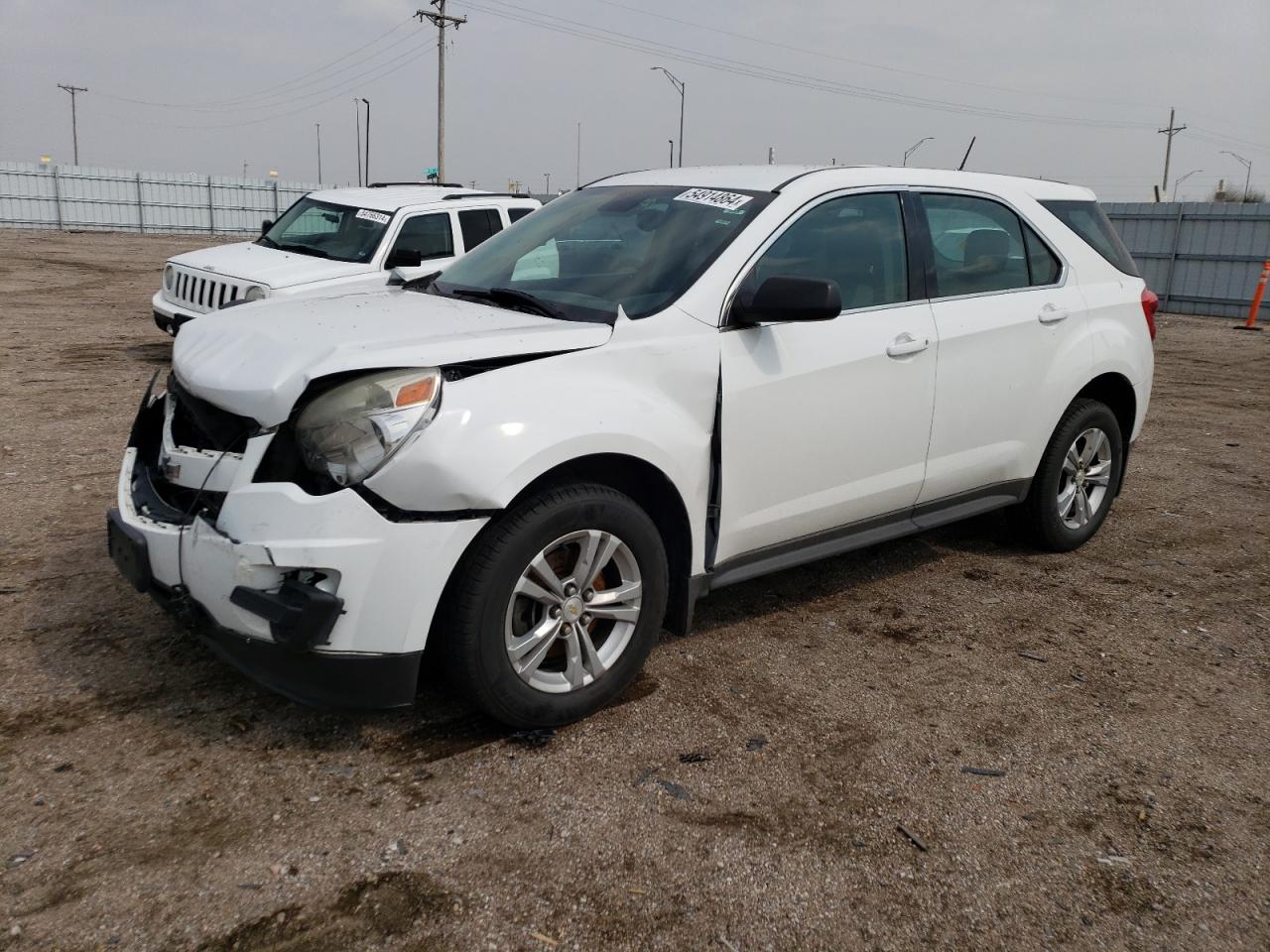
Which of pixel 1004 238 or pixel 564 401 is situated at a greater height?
pixel 1004 238

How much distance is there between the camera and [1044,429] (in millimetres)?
4977

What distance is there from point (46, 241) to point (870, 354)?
111 feet

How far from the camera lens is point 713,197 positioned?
4.06 m

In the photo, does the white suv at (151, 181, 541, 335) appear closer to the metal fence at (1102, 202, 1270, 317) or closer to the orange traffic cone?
the orange traffic cone

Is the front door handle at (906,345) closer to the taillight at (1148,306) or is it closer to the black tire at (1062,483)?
the black tire at (1062,483)

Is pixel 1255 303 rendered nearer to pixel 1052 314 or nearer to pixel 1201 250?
pixel 1201 250

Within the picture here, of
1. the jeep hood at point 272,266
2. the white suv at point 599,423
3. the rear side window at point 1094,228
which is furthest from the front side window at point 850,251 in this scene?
the jeep hood at point 272,266

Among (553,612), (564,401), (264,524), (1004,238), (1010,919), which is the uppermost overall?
(1004,238)

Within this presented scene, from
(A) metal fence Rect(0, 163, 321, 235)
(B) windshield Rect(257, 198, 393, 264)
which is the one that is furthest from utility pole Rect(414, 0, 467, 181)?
(B) windshield Rect(257, 198, 393, 264)

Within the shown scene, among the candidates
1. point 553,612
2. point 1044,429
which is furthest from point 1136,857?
point 1044,429

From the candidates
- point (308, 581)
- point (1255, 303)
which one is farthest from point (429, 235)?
point (1255, 303)

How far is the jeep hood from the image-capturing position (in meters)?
8.74

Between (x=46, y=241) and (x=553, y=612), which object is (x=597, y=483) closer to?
(x=553, y=612)

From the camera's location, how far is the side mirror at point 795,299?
139 inches
